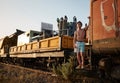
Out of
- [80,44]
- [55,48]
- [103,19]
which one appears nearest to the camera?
[103,19]

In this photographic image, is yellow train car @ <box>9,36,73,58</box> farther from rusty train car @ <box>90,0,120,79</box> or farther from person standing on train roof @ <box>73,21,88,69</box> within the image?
rusty train car @ <box>90,0,120,79</box>

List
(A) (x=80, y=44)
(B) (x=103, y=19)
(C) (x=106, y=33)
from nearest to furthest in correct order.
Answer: (C) (x=106, y=33) → (B) (x=103, y=19) → (A) (x=80, y=44)

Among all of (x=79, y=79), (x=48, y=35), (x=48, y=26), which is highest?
(x=48, y=26)

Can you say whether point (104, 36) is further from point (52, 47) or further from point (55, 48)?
point (52, 47)

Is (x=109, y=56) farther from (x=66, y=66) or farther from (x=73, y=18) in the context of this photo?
(x=73, y=18)

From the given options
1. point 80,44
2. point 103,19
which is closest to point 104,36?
point 103,19

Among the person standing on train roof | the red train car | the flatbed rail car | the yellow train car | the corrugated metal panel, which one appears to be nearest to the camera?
the red train car

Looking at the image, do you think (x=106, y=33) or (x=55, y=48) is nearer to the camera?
(x=106, y=33)

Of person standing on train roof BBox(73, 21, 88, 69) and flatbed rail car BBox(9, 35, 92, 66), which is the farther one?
flatbed rail car BBox(9, 35, 92, 66)

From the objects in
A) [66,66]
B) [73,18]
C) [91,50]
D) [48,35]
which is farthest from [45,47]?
[91,50]

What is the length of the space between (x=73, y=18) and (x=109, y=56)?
6.84m

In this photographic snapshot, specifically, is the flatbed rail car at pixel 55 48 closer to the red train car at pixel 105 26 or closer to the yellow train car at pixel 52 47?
the yellow train car at pixel 52 47

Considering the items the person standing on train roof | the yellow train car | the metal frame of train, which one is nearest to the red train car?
the metal frame of train

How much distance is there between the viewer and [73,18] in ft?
41.0
